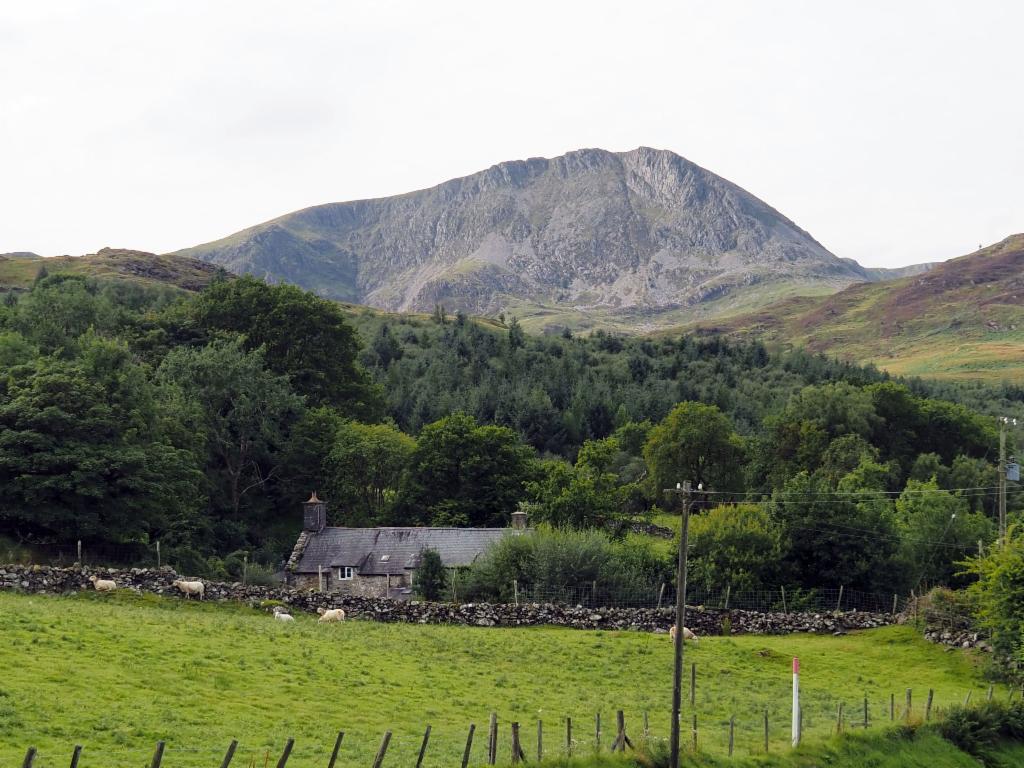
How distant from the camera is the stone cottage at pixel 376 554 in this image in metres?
61.2

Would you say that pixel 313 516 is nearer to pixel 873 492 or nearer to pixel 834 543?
pixel 834 543

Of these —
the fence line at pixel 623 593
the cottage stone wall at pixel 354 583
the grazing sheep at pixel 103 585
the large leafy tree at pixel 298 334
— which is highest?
the large leafy tree at pixel 298 334

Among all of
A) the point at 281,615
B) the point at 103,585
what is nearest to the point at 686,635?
the point at 281,615

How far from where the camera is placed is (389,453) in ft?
245

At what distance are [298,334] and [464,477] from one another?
23.0 meters

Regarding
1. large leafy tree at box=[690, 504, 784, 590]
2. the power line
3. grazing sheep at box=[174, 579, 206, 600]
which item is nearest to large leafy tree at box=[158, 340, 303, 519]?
grazing sheep at box=[174, 579, 206, 600]

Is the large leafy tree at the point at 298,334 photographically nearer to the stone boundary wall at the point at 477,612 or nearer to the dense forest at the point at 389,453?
the dense forest at the point at 389,453

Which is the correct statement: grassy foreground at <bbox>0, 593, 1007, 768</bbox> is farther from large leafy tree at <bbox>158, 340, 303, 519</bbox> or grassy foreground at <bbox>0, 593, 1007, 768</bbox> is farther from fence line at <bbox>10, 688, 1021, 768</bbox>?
large leafy tree at <bbox>158, 340, 303, 519</bbox>

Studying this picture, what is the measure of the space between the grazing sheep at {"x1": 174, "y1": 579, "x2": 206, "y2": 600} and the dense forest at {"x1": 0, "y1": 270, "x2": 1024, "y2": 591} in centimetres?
1016

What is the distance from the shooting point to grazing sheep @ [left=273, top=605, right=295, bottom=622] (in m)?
41.9

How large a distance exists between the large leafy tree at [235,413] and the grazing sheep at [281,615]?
93.3ft

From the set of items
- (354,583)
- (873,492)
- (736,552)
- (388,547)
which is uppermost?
(873,492)

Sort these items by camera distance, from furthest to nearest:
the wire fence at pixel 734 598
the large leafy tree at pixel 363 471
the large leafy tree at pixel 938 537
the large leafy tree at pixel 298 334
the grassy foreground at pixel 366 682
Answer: the large leafy tree at pixel 298 334
the large leafy tree at pixel 363 471
the large leafy tree at pixel 938 537
the wire fence at pixel 734 598
the grassy foreground at pixel 366 682

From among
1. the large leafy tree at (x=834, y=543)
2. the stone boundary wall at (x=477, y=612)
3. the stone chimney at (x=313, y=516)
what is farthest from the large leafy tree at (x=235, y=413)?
the large leafy tree at (x=834, y=543)
